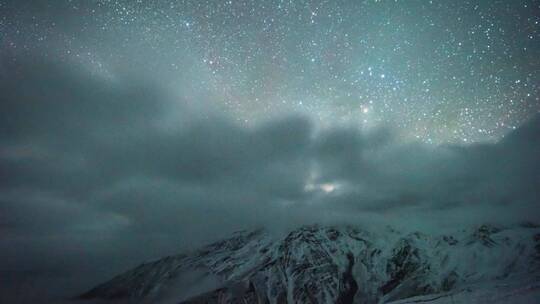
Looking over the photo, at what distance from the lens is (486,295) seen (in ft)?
61.0

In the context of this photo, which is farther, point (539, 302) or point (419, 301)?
point (419, 301)

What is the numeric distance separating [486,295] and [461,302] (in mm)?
2427

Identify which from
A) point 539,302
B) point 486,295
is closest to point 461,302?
point 486,295

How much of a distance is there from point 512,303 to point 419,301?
7.87m

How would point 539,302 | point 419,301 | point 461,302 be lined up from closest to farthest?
point 539,302 < point 461,302 < point 419,301

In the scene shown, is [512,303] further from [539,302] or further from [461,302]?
[461,302]

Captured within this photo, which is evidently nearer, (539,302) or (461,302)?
(539,302)

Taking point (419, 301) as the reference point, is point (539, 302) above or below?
above

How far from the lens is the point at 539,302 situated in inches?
566

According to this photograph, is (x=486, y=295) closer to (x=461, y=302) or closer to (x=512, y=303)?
(x=461, y=302)

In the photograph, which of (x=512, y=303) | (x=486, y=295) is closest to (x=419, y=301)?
(x=486, y=295)

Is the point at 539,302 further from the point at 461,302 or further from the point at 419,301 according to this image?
the point at 419,301

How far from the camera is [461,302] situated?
17.6m

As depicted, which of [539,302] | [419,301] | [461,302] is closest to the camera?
[539,302]
